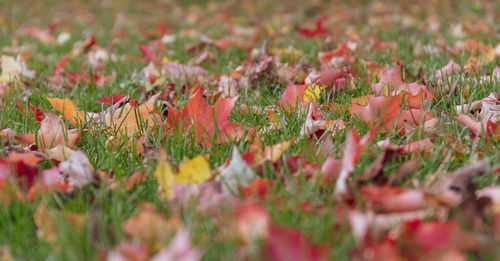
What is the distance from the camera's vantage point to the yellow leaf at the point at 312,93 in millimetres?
1675

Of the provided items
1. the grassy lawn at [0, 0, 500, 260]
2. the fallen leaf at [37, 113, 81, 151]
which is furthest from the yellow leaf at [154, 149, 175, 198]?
the fallen leaf at [37, 113, 81, 151]

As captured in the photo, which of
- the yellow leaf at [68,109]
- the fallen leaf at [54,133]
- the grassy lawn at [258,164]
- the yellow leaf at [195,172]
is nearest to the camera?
the grassy lawn at [258,164]

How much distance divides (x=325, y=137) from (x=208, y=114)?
349mm

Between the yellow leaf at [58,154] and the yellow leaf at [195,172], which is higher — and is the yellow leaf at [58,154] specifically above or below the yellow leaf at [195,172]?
below

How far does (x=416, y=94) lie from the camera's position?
1586 mm

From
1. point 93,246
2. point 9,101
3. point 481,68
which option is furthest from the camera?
point 481,68

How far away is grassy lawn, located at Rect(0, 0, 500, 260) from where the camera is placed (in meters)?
0.86

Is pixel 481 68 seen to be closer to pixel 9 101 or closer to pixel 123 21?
pixel 9 101

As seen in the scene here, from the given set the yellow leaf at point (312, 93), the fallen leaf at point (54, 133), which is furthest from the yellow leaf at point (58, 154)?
the yellow leaf at point (312, 93)

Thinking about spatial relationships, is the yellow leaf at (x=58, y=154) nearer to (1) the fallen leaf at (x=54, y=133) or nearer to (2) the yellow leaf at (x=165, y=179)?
(1) the fallen leaf at (x=54, y=133)

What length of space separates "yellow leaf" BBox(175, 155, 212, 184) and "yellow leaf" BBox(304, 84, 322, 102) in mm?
684

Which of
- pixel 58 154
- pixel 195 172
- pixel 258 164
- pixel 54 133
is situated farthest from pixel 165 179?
pixel 54 133

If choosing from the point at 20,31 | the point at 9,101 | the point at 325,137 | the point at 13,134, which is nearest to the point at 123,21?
the point at 20,31

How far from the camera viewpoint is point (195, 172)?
106cm
